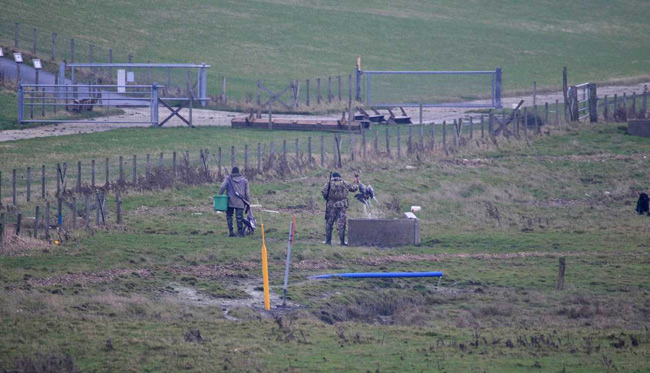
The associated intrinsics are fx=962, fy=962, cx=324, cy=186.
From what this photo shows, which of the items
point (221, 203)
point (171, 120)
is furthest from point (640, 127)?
point (221, 203)

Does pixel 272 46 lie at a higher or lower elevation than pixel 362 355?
higher

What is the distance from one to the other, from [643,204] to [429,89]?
33.0m

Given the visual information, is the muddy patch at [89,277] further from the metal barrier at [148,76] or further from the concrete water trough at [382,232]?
the metal barrier at [148,76]

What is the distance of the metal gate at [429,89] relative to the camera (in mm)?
53906

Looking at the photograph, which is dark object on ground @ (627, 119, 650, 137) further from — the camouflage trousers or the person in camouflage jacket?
the camouflage trousers

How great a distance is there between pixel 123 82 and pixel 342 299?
29.2m

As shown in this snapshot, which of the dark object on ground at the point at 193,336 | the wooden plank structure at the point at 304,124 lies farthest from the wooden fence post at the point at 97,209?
the wooden plank structure at the point at 304,124

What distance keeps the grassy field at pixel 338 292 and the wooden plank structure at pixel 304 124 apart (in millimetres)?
9559

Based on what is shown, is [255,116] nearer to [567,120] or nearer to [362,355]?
[567,120]

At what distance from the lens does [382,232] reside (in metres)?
22.7

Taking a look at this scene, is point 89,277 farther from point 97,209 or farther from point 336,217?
point 336,217

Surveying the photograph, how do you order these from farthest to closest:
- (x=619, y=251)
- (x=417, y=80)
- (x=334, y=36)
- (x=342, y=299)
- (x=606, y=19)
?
(x=606, y=19) → (x=334, y=36) → (x=417, y=80) → (x=619, y=251) → (x=342, y=299)

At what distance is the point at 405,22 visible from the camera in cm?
8044

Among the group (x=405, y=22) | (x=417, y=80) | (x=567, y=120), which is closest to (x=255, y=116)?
(x=567, y=120)
